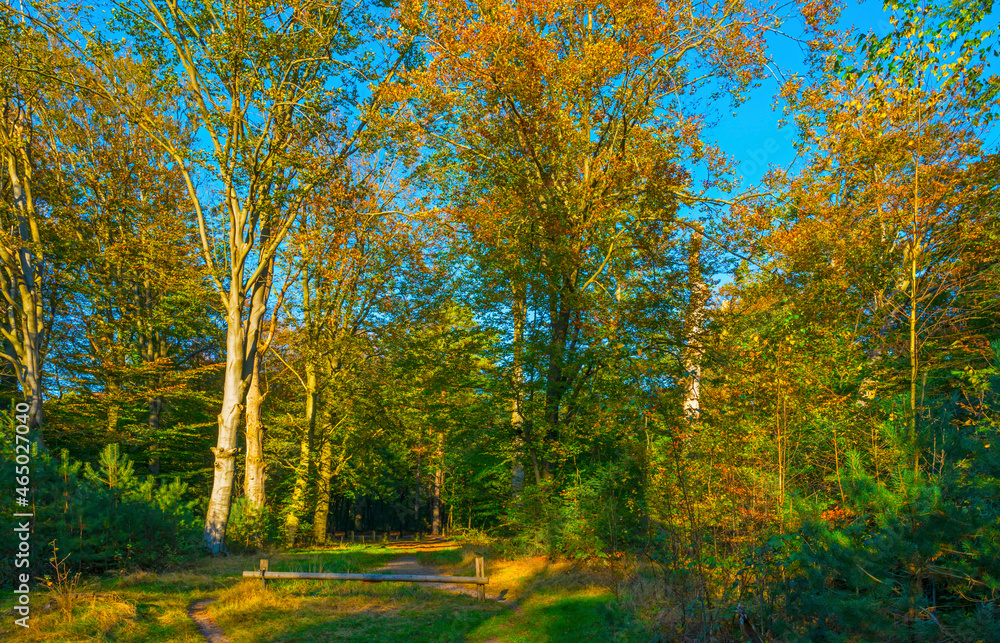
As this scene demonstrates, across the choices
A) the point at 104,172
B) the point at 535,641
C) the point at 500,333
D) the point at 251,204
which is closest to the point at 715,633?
the point at 535,641

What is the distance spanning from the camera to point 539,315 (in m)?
13.6

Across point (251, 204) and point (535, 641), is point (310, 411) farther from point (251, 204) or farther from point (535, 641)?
point (535, 641)

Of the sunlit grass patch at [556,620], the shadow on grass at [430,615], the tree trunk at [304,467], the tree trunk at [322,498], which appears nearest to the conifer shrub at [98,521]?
the shadow on grass at [430,615]

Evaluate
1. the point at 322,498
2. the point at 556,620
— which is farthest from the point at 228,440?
the point at 322,498

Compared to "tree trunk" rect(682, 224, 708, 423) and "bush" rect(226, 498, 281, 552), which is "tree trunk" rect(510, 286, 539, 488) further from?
"bush" rect(226, 498, 281, 552)

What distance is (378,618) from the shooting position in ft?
25.6

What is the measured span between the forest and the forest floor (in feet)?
0.26

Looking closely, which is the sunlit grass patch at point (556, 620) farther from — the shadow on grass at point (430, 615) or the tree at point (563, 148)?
the tree at point (563, 148)

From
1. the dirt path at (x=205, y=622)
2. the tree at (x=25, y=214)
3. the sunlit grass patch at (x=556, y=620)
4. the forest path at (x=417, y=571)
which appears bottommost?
the forest path at (x=417, y=571)

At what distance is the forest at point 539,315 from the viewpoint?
5.93m

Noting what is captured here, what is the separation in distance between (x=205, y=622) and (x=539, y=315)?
8806 mm

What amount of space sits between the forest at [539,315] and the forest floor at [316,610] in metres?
0.08

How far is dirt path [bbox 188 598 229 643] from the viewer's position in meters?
6.57

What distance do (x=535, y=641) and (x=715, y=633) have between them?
264 centimetres
